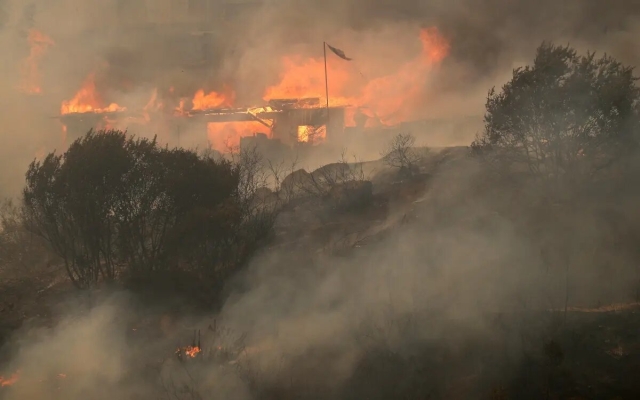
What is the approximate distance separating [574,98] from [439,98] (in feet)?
66.1

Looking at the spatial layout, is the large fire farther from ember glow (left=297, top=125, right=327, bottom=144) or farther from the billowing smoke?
the billowing smoke

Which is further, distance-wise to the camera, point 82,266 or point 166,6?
point 166,6

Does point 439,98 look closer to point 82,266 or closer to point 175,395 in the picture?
point 82,266

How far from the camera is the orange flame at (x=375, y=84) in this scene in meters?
39.2

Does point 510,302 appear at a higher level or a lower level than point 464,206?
lower

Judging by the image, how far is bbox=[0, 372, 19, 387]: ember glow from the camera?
12.8 metres

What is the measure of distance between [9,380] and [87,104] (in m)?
34.1

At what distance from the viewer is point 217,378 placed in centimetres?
1169

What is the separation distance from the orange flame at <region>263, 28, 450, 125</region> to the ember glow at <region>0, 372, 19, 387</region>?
30.1 meters

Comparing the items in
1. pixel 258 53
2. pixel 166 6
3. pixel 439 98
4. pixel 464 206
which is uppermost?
pixel 166 6

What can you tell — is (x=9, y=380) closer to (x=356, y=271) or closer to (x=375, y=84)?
(x=356, y=271)

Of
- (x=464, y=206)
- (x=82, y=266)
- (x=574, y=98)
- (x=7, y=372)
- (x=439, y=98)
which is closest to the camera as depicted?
(x=7, y=372)

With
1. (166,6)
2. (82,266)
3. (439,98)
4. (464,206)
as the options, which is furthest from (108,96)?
(464,206)

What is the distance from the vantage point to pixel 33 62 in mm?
45719
